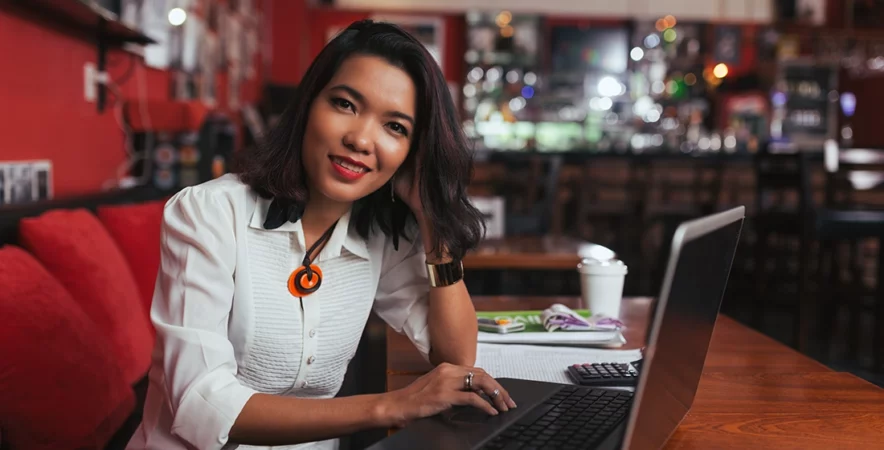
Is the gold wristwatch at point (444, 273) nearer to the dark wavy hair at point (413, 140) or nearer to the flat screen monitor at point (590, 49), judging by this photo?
the dark wavy hair at point (413, 140)

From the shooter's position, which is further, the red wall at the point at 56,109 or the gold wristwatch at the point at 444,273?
the red wall at the point at 56,109

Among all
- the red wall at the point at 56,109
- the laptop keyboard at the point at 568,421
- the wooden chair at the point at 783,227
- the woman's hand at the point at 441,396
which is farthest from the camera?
the wooden chair at the point at 783,227

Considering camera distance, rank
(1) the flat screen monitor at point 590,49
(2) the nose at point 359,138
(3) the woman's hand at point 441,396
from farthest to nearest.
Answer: (1) the flat screen monitor at point 590,49 → (2) the nose at point 359,138 → (3) the woman's hand at point 441,396

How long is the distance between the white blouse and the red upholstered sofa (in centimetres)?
27

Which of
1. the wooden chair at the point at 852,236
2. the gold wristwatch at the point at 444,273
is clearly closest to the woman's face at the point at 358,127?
the gold wristwatch at the point at 444,273

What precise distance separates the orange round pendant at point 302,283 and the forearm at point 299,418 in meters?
0.26

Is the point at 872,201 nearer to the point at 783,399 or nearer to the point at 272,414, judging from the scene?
the point at 783,399

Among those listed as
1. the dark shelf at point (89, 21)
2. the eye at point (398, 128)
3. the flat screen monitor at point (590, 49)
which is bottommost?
the eye at point (398, 128)

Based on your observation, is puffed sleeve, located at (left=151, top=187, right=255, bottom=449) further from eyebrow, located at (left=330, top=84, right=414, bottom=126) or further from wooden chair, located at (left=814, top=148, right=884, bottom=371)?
wooden chair, located at (left=814, top=148, right=884, bottom=371)

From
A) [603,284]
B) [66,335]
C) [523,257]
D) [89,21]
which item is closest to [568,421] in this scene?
[603,284]

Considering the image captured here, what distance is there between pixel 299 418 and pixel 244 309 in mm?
238

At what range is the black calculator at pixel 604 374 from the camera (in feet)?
3.91

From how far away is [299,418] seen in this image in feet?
3.39

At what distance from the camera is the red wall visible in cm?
225
